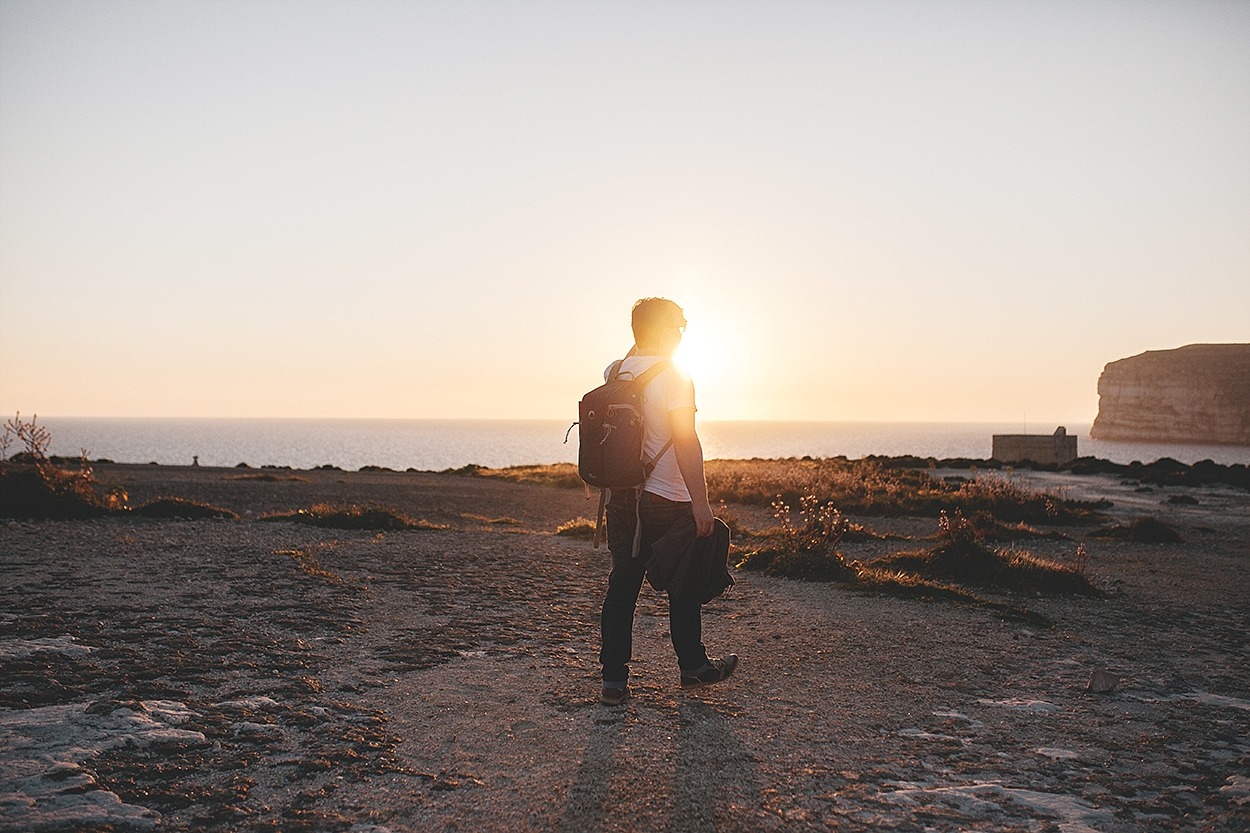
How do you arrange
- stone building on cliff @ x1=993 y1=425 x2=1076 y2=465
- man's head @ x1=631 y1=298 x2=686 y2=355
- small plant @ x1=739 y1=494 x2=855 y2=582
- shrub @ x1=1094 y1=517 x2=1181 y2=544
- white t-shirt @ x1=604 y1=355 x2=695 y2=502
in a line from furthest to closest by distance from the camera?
stone building on cliff @ x1=993 y1=425 x2=1076 y2=465 → shrub @ x1=1094 y1=517 x2=1181 y2=544 → small plant @ x1=739 y1=494 x2=855 y2=582 → man's head @ x1=631 y1=298 x2=686 y2=355 → white t-shirt @ x1=604 y1=355 x2=695 y2=502

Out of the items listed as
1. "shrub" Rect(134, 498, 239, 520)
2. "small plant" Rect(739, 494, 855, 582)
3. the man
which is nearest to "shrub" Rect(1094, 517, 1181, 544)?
"small plant" Rect(739, 494, 855, 582)

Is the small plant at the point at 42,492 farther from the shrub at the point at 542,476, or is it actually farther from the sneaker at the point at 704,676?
the shrub at the point at 542,476

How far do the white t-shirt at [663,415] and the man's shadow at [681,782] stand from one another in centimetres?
125

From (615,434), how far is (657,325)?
73 cm

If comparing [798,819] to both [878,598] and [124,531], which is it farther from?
[124,531]

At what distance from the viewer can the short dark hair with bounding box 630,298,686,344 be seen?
482 centimetres

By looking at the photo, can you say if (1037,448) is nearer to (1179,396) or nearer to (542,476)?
(542,476)

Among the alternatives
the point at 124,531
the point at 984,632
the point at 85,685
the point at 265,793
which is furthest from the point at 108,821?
the point at 124,531

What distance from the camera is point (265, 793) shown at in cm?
327

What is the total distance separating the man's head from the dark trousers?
0.85 m

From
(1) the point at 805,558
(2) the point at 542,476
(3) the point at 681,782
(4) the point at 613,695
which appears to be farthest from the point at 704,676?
(2) the point at 542,476

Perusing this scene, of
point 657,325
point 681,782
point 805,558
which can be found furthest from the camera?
point 805,558

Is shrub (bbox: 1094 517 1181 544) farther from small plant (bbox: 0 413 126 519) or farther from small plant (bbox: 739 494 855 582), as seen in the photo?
small plant (bbox: 0 413 126 519)

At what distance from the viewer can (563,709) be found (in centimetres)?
447
